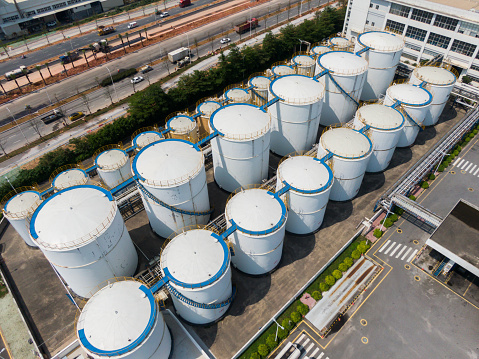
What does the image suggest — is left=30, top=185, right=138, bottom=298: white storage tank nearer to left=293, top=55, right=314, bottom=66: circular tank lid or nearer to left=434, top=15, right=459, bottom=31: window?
left=293, top=55, right=314, bottom=66: circular tank lid

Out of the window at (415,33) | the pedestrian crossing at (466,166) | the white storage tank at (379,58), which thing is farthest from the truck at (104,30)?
the pedestrian crossing at (466,166)

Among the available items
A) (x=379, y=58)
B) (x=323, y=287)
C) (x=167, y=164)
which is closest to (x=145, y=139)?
(x=167, y=164)

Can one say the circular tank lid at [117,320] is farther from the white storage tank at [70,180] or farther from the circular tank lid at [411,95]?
the circular tank lid at [411,95]

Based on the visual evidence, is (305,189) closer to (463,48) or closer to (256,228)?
(256,228)

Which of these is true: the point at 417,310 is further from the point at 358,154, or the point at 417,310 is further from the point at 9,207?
the point at 9,207

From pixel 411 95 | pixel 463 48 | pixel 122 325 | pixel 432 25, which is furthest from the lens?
pixel 432 25

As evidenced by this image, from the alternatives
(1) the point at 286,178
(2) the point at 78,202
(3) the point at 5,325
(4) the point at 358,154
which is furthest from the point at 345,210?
(3) the point at 5,325

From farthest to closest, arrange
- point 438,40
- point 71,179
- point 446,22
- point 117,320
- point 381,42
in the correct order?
point 438,40 → point 446,22 → point 381,42 → point 71,179 → point 117,320
